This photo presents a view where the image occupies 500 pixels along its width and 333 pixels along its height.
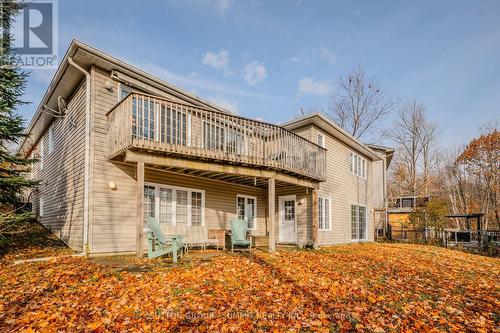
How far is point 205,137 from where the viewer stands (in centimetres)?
930

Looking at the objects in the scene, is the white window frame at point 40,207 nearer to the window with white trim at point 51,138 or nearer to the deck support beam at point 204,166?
the window with white trim at point 51,138

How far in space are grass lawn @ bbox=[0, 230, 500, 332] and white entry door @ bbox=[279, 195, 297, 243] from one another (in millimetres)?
6068

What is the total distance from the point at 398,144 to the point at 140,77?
32139mm

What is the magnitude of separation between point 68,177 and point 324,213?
11145mm

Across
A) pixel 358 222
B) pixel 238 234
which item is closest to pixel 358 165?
pixel 358 222

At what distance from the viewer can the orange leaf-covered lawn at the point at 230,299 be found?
3998 mm

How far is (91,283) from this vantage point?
524 cm

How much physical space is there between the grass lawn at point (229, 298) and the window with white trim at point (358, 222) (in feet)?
32.8

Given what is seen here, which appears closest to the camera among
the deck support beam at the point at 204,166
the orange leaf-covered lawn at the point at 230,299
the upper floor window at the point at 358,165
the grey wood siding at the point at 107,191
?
the orange leaf-covered lawn at the point at 230,299

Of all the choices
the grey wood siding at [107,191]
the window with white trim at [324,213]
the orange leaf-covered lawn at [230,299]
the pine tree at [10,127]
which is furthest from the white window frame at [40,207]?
the window with white trim at [324,213]

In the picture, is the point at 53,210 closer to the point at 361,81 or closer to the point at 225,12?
the point at 225,12

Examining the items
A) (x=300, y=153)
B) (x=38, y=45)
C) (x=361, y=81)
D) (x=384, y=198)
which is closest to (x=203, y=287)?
(x=300, y=153)

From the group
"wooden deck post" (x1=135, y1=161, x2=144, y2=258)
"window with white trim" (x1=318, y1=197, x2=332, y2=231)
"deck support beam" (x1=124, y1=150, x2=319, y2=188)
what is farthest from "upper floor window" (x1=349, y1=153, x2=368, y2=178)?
"wooden deck post" (x1=135, y1=161, x2=144, y2=258)

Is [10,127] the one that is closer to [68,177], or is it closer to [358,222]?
[68,177]
